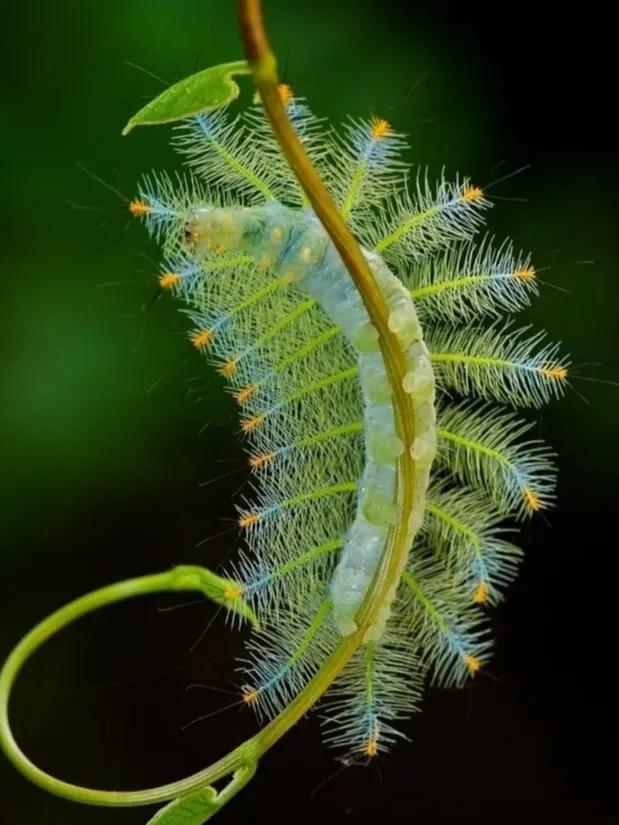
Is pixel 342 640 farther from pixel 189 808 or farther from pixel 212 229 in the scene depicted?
pixel 212 229

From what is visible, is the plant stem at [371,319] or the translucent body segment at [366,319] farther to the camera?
the translucent body segment at [366,319]

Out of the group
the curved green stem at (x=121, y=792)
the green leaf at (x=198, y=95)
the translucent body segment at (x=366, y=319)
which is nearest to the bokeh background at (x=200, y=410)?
the curved green stem at (x=121, y=792)

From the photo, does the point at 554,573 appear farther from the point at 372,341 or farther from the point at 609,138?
the point at 372,341

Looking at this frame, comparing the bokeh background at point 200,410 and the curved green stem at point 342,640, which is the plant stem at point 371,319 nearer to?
the curved green stem at point 342,640

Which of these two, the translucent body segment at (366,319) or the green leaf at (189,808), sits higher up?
the translucent body segment at (366,319)

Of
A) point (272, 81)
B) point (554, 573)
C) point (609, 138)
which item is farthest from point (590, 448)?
point (272, 81)

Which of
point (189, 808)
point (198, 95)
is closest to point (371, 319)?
point (198, 95)
